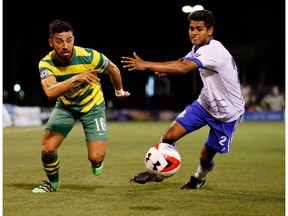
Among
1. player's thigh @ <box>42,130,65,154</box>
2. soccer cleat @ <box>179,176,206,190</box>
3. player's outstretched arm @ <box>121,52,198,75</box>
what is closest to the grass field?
soccer cleat @ <box>179,176,206,190</box>

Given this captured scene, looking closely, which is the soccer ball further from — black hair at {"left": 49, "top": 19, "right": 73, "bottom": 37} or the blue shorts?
black hair at {"left": 49, "top": 19, "right": 73, "bottom": 37}

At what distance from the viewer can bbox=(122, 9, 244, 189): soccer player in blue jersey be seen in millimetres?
7828

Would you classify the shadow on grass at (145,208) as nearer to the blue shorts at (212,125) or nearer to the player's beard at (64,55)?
Answer: the blue shorts at (212,125)

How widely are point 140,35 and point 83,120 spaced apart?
46504mm

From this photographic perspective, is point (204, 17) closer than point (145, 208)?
No

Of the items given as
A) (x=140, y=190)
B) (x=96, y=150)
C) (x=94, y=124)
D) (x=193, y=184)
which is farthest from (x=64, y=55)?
(x=193, y=184)

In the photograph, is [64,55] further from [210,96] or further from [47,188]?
[210,96]

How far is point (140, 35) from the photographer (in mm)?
54969

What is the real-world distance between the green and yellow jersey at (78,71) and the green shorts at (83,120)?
8 centimetres

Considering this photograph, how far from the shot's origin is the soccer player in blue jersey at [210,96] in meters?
7.83

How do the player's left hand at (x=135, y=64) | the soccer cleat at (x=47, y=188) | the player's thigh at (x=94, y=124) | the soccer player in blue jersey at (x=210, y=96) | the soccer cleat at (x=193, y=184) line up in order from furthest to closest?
the soccer cleat at (x=193, y=184), the player's thigh at (x=94, y=124), the soccer cleat at (x=47, y=188), the soccer player in blue jersey at (x=210, y=96), the player's left hand at (x=135, y=64)

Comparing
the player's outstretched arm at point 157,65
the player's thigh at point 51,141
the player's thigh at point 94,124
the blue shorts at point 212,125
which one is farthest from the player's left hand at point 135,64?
the player's thigh at point 51,141

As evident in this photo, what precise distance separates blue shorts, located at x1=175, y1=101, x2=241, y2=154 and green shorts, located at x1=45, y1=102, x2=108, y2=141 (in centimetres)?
109

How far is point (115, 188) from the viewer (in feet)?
29.7
